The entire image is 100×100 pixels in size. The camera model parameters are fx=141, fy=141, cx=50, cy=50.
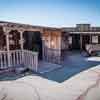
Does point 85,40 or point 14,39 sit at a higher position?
point 14,39

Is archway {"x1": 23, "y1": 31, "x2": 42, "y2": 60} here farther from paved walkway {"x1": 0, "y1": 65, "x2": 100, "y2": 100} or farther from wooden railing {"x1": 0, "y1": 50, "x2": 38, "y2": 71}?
paved walkway {"x1": 0, "y1": 65, "x2": 100, "y2": 100}

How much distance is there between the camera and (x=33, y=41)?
478 inches

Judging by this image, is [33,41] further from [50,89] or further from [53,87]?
[50,89]

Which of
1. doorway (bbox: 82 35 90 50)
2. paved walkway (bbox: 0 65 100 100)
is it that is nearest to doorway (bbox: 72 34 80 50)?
doorway (bbox: 82 35 90 50)

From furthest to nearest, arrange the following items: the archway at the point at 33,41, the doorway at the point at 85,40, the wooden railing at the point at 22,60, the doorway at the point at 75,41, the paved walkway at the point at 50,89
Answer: the doorway at the point at 75,41
the doorway at the point at 85,40
the archway at the point at 33,41
the wooden railing at the point at 22,60
the paved walkway at the point at 50,89

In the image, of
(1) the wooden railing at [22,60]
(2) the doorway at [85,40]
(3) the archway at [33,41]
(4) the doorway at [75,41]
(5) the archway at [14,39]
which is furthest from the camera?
(4) the doorway at [75,41]

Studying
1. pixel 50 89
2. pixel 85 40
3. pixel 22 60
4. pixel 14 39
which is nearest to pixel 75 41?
pixel 85 40

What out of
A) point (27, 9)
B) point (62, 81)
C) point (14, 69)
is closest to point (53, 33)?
point (14, 69)

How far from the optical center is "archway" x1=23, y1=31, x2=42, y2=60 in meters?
11.6

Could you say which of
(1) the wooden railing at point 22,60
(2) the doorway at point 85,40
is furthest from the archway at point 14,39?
(2) the doorway at point 85,40

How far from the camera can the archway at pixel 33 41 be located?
1164cm

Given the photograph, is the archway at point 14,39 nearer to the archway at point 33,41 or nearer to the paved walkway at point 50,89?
the archway at point 33,41

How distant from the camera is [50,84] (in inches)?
256

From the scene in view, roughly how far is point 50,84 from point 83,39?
1358 cm
